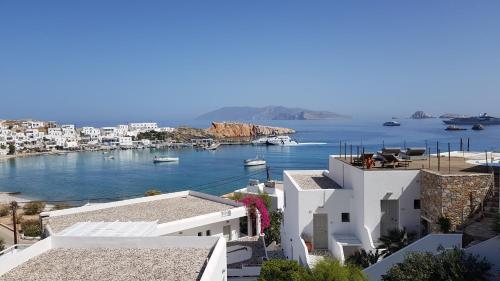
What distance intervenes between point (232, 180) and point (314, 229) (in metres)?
49.9

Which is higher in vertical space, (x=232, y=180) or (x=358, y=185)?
(x=358, y=185)

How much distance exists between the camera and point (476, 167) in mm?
14758

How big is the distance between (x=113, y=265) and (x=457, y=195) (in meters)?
9.27

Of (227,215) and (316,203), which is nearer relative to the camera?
(316,203)

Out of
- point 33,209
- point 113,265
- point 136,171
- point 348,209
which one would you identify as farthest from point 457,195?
point 136,171

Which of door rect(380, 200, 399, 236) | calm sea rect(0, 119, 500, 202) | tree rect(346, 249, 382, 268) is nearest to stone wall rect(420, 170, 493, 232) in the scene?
door rect(380, 200, 399, 236)

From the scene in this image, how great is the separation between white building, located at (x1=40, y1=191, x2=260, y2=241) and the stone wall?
24.5 ft

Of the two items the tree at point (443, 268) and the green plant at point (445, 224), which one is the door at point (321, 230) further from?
the tree at point (443, 268)

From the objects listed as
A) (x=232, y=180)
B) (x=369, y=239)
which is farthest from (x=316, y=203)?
(x=232, y=180)

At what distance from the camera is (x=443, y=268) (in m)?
9.93

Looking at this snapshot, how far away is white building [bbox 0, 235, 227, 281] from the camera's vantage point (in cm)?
905

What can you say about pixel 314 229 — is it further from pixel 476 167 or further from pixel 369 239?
pixel 476 167

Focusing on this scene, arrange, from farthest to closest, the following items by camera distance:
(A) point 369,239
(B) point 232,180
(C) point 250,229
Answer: (B) point 232,180 → (C) point 250,229 → (A) point 369,239

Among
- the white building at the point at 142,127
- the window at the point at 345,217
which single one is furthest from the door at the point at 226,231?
the white building at the point at 142,127
